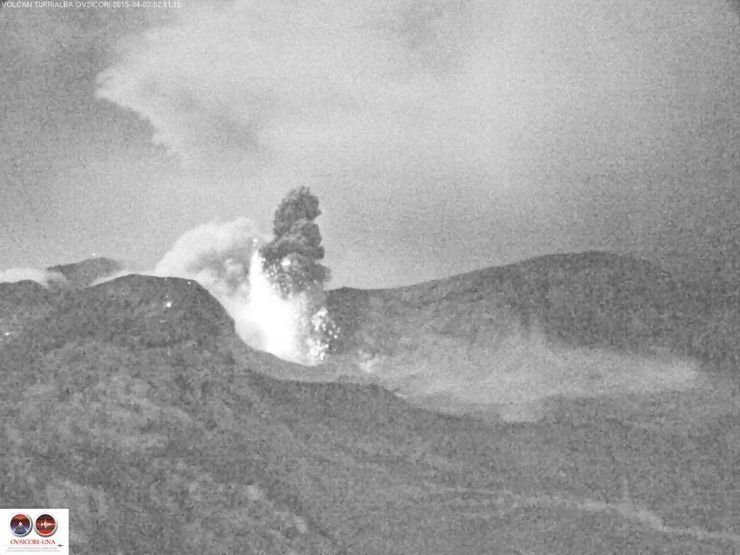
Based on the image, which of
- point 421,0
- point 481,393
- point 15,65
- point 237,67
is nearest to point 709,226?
point 481,393

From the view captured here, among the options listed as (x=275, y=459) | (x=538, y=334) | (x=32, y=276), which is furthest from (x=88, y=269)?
(x=538, y=334)

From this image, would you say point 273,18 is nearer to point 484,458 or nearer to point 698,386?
point 484,458

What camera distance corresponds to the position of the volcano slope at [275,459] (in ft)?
23.1

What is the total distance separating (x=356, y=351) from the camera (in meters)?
7.57

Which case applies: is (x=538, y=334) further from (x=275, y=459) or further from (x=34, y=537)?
(x=34, y=537)

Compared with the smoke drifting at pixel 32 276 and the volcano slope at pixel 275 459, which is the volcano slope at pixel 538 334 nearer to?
the volcano slope at pixel 275 459

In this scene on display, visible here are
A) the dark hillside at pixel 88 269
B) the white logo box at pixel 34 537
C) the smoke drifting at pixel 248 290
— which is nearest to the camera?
the white logo box at pixel 34 537

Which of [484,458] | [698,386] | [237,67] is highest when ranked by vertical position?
[237,67]

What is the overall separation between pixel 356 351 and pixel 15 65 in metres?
3.81

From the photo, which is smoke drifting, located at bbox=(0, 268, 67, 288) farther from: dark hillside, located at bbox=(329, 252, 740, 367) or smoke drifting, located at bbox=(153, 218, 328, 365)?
dark hillside, located at bbox=(329, 252, 740, 367)

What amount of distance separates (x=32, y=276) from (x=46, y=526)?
2.02m

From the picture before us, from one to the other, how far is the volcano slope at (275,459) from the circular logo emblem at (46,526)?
146mm

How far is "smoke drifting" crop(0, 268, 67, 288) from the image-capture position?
Answer: 297 inches

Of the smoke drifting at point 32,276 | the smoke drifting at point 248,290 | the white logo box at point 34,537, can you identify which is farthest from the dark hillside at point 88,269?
the white logo box at point 34,537
